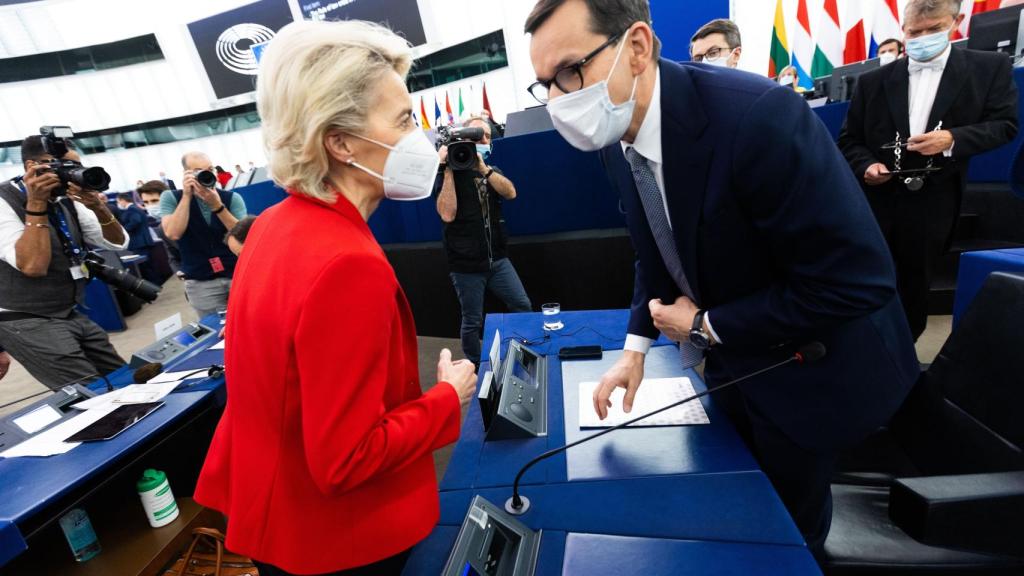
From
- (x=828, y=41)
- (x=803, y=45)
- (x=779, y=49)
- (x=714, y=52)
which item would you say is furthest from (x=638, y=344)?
(x=828, y=41)

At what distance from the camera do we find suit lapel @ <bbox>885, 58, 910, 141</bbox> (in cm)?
212

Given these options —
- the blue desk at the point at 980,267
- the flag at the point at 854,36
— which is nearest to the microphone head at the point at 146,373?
the blue desk at the point at 980,267

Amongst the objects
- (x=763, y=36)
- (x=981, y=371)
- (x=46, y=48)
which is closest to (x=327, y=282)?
(x=981, y=371)

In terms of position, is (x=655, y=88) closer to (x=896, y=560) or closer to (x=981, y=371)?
(x=981, y=371)

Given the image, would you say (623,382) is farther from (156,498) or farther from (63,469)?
(156,498)

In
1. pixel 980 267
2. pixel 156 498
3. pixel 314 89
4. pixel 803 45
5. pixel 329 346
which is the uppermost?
pixel 314 89

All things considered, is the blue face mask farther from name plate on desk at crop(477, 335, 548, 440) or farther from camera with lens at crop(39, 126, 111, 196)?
camera with lens at crop(39, 126, 111, 196)

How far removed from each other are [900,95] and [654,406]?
2.05m

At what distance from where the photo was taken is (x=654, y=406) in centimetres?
122

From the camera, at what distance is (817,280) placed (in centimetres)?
81

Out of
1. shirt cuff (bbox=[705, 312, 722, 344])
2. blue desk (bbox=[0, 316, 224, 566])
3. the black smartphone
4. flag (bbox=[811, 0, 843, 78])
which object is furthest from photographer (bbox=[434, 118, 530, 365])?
flag (bbox=[811, 0, 843, 78])

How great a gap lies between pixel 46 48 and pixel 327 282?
54.0ft

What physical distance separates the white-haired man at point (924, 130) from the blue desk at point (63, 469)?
297 cm

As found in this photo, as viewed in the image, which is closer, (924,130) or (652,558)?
(652,558)
